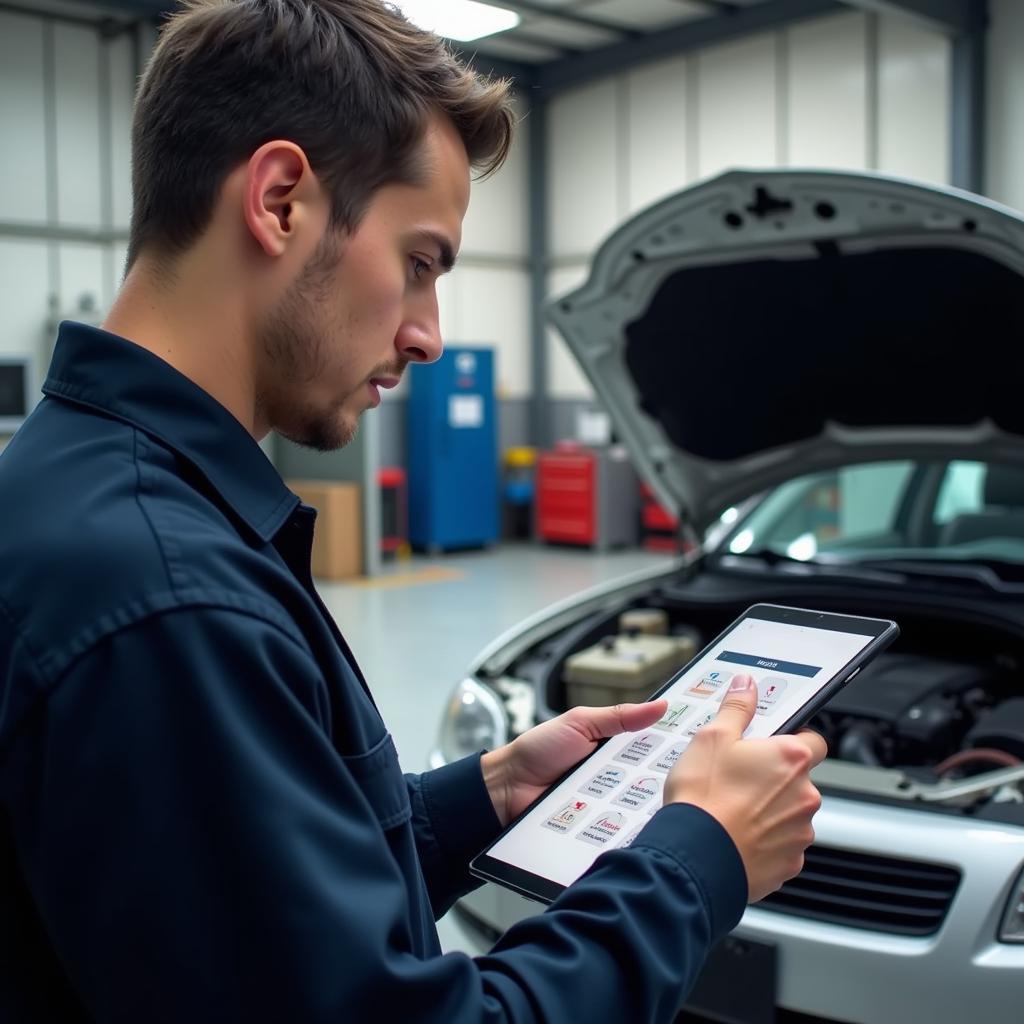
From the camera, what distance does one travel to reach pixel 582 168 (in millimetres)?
11109

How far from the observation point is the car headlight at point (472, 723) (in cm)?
259

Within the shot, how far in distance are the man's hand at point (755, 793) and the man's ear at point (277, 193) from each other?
1.74ft

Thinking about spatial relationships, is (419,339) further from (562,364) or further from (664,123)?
(562,364)

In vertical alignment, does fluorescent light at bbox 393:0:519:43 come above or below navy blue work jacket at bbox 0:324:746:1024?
above

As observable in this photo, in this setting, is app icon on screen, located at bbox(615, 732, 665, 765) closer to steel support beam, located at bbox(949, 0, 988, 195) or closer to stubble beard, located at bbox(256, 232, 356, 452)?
stubble beard, located at bbox(256, 232, 356, 452)

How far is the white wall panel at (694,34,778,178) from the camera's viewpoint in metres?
9.55

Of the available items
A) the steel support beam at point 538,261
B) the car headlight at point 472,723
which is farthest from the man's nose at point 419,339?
the steel support beam at point 538,261

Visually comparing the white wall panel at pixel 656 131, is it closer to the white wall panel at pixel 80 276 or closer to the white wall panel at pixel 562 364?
the white wall panel at pixel 562 364

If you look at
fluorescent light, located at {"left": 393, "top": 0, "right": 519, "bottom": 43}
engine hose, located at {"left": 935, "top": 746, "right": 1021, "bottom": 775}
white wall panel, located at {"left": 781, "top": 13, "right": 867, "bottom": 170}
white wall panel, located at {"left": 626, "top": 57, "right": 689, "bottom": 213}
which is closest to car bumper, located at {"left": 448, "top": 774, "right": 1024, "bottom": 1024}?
engine hose, located at {"left": 935, "top": 746, "right": 1021, "bottom": 775}

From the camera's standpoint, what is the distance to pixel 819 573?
303 cm

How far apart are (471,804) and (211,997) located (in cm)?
52

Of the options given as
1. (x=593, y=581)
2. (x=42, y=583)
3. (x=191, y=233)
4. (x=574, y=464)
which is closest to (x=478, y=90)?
(x=191, y=233)

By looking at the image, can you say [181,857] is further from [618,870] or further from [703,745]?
[703,745]

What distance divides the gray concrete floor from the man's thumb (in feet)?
6.63
